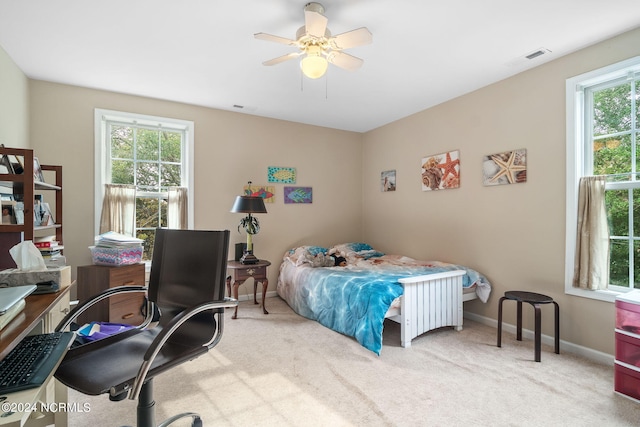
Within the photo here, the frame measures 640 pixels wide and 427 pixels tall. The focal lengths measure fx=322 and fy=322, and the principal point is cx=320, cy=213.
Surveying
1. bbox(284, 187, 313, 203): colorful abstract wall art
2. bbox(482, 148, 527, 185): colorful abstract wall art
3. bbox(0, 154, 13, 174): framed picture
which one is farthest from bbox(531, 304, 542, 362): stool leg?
bbox(0, 154, 13, 174): framed picture

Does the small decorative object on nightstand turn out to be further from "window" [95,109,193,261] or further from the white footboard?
the white footboard

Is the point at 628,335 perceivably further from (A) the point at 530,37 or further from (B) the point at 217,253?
(B) the point at 217,253

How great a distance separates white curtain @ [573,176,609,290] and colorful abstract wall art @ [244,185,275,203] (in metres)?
3.37

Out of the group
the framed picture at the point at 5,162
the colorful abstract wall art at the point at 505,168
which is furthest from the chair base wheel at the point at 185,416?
the colorful abstract wall art at the point at 505,168

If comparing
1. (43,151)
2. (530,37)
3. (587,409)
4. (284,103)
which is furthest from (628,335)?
(43,151)

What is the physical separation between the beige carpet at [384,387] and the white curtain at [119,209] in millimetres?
1790

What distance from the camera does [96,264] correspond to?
308 cm

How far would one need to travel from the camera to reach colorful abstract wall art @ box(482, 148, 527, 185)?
308cm

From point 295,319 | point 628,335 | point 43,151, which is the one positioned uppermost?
point 43,151

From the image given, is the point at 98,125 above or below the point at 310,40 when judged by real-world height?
below

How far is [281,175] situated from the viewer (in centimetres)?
455

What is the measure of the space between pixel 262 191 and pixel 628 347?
12.5 ft

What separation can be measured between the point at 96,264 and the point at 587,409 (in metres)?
3.97

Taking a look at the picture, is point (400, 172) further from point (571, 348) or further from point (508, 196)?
point (571, 348)
